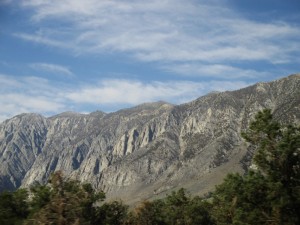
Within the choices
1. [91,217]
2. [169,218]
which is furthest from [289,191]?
[169,218]

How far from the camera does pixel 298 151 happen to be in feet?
141

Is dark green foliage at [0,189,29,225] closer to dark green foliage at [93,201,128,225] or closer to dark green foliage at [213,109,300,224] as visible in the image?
dark green foliage at [93,201,128,225]

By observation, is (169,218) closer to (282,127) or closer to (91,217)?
(91,217)

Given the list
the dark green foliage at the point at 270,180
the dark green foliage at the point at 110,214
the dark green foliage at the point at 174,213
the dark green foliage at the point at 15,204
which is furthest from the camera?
the dark green foliage at the point at 174,213

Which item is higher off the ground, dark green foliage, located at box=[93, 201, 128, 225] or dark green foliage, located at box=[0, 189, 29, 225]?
dark green foliage, located at box=[0, 189, 29, 225]

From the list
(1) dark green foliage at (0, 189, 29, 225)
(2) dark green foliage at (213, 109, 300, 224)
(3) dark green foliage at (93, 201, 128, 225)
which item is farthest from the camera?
(3) dark green foliage at (93, 201, 128, 225)

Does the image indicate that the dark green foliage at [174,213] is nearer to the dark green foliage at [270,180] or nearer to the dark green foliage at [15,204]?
the dark green foliage at [15,204]

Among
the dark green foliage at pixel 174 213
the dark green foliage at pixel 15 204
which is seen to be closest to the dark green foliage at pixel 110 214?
the dark green foliage at pixel 174 213

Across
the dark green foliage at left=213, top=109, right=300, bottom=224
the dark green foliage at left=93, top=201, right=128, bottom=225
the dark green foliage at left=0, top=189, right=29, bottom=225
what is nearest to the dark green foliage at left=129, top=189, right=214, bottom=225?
the dark green foliage at left=93, top=201, right=128, bottom=225

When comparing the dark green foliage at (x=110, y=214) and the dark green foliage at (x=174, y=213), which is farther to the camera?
the dark green foliage at (x=174, y=213)

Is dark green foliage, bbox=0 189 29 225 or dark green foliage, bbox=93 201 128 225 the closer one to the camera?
dark green foliage, bbox=0 189 29 225

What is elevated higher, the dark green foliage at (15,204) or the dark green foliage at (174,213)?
the dark green foliage at (15,204)

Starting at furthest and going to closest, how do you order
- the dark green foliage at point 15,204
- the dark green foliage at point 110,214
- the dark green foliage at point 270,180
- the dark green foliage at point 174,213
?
1. the dark green foliage at point 174,213
2. the dark green foliage at point 110,214
3. the dark green foliage at point 15,204
4. the dark green foliage at point 270,180

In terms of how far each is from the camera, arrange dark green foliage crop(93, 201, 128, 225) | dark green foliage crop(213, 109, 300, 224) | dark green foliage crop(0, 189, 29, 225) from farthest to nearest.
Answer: dark green foliage crop(93, 201, 128, 225), dark green foliage crop(0, 189, 29, 225), dark green foliage crop(213, 109, 300, 224)
